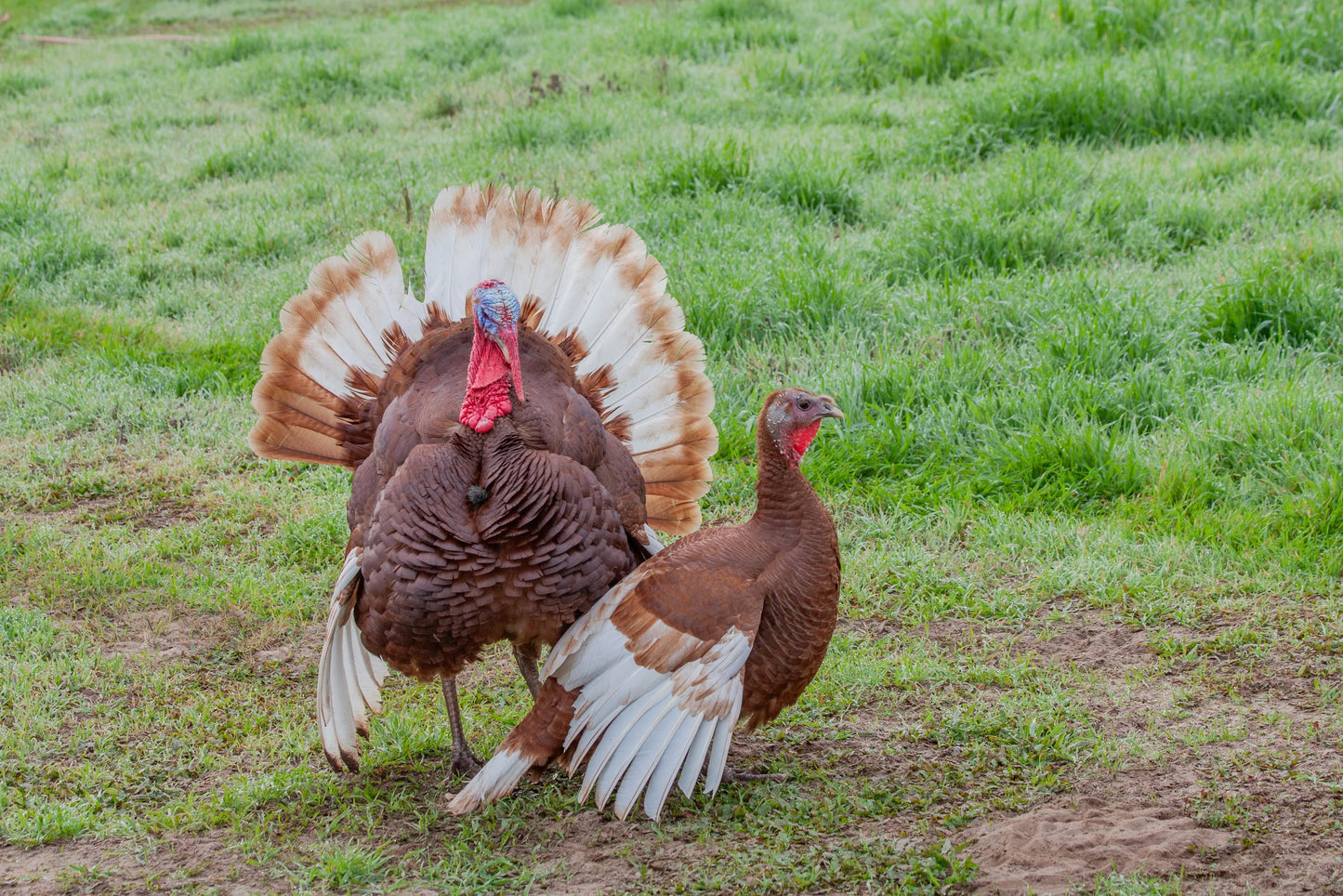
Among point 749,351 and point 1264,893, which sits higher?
point 749,351

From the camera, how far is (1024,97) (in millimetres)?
8203

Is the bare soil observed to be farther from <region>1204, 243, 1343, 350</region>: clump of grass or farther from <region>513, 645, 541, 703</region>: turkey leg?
<region>1204, 243, 1343, 350</region>: clump of grass

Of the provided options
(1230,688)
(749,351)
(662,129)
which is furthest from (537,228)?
(662,129)

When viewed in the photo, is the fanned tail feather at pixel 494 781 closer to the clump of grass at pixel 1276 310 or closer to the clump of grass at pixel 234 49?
the clump of grass at pixel 1276 310

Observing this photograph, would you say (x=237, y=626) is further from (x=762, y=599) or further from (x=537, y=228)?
(x=762, y=599)

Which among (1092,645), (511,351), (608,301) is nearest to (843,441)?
(608,301)

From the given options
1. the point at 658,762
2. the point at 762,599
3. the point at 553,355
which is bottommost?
the point at 658,762

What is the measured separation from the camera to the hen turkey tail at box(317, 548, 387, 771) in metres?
3.81

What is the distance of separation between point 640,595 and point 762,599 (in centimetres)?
33

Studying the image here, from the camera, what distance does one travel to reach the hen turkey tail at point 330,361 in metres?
4.60

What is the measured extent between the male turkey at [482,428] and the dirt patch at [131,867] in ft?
1.47

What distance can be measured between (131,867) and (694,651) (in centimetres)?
161

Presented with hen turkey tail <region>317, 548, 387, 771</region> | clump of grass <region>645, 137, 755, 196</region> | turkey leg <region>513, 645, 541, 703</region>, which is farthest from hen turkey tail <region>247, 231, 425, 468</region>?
clump of grass <region>645, 137, 755, 196</region>

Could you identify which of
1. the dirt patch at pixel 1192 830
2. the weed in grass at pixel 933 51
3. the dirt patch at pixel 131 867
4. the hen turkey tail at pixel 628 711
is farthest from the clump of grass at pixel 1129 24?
the dirt patch at pixel 131 867
